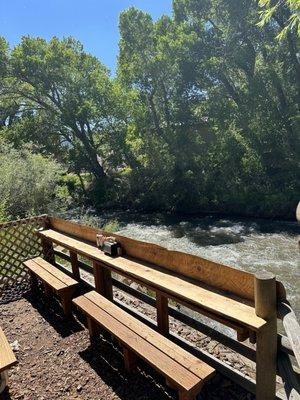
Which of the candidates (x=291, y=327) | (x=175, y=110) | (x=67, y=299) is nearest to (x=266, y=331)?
(x=291, y=327)

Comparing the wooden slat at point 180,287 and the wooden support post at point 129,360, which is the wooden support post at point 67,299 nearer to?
the wooden slat at point 180,287

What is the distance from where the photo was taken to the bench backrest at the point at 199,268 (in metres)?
2.35

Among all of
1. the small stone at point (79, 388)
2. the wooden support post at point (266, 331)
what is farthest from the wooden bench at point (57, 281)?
the wooden support post at point (266, 331)

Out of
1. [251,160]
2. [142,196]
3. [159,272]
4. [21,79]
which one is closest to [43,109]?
[21,79]

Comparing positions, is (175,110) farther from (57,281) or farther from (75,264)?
(57,281)

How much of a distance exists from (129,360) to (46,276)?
200 cm

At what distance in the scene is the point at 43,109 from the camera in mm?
21297

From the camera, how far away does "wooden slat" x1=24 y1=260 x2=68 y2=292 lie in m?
4.14

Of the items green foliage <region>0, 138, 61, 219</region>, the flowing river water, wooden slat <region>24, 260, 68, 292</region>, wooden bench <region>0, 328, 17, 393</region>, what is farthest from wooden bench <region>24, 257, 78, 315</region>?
green foliage <region>0, 138, 61, 219</region>

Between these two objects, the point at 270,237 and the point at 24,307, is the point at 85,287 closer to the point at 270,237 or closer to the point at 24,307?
the point at 24,307

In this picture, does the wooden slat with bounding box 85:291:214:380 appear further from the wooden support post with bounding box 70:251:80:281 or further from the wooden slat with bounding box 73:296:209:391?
the wooden support post with bounding box 70:251:80:281

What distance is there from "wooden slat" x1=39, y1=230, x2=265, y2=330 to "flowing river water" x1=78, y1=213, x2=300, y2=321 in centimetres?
409

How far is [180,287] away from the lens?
2664 millimetres

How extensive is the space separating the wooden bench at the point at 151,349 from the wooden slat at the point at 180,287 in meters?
0.44
